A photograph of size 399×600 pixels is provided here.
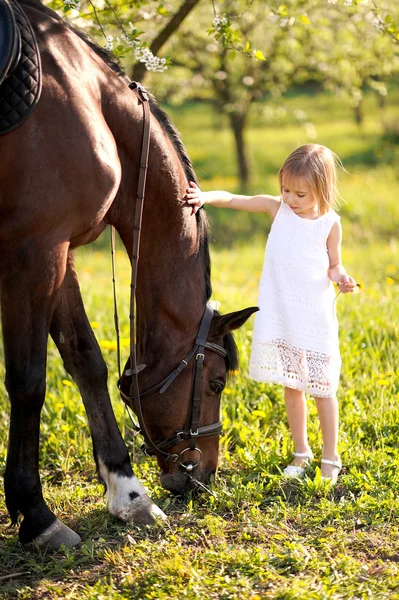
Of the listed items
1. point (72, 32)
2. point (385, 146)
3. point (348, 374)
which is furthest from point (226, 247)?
point (385, 146)

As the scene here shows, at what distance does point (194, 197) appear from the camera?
3355mm

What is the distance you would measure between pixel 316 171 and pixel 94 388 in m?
1.46

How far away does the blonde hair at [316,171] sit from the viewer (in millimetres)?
3416

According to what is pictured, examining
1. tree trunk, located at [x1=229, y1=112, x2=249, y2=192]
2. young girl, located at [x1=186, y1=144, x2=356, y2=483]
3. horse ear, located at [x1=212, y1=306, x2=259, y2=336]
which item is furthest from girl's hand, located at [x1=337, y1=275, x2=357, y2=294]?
tree trunk, located at [x1=229, y1=112, x2=249, y2=192]

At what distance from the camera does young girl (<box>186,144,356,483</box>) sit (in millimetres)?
3496

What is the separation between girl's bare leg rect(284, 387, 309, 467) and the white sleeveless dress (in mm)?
134

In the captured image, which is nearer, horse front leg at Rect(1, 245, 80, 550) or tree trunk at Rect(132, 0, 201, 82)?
horse front leg at Rect(1, 245, 80, 550)

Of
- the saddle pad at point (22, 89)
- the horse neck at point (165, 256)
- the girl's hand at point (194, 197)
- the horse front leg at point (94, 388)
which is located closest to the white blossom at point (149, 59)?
the horse neck at point (165, 256)

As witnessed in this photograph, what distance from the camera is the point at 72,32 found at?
3.14m

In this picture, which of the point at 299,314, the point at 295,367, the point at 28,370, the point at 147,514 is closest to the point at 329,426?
the point at 295,367

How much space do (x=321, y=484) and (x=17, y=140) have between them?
204cm

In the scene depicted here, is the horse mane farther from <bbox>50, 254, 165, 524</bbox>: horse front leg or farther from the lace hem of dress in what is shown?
<bbox>50, 254, 165, 524</bbox>: horse front leg

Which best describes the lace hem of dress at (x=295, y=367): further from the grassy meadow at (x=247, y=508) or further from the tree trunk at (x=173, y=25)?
the tree trunk at (x=173, y=25)

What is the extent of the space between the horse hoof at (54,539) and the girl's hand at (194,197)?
151 centimetres
